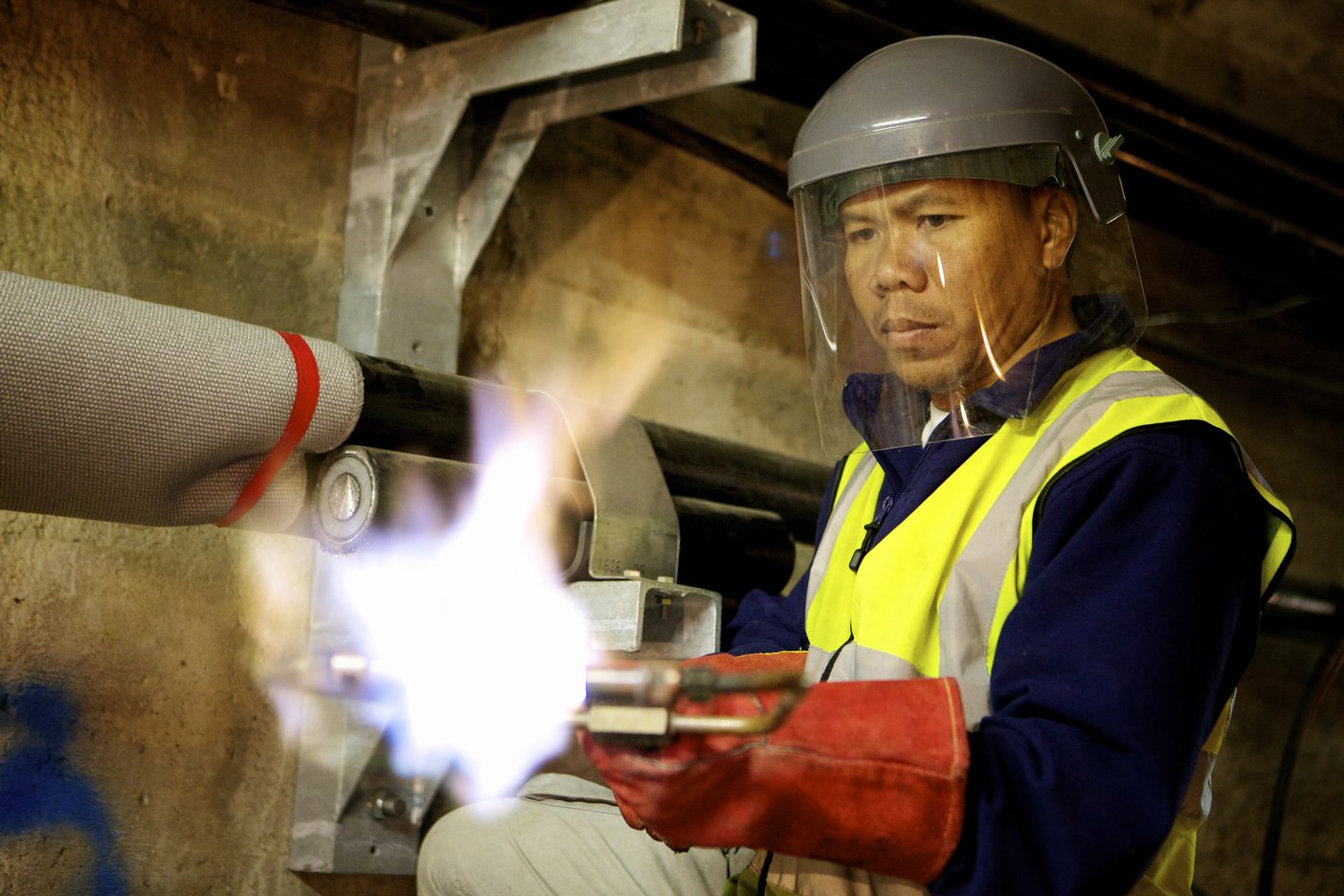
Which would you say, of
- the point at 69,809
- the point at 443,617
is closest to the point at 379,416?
the point at 443,617

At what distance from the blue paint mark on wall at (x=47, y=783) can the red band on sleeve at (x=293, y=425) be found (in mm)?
387

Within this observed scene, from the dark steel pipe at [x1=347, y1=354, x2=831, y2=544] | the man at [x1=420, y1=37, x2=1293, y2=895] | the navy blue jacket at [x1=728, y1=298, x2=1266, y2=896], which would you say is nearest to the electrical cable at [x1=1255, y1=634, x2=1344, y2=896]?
the dark steel pipe at [x1=347, y1=354, x2=831, y2=544]

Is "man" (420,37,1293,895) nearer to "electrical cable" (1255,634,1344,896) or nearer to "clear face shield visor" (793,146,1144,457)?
"clear face shield visor" (793,146,1144,457)

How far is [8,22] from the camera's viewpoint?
1.64m

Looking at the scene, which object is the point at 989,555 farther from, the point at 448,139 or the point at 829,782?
the point at 448,139

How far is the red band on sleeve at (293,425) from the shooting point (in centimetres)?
137

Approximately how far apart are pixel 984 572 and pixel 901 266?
0.39m

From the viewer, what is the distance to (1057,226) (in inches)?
55.2

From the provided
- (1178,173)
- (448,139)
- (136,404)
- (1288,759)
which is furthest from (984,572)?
(1288,759)

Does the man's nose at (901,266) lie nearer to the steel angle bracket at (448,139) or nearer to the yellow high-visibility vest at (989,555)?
the yellow high-visibility vest at (989,555)

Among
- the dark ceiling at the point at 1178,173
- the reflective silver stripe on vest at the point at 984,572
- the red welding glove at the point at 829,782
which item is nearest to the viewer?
the red welding glove at the point at 829,782

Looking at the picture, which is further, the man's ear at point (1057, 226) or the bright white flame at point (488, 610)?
the bright white flame at point (488, 610)

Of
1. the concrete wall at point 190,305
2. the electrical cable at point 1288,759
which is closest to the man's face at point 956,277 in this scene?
the concrete wall at point 190,305

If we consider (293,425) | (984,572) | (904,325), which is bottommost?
(984,572)
